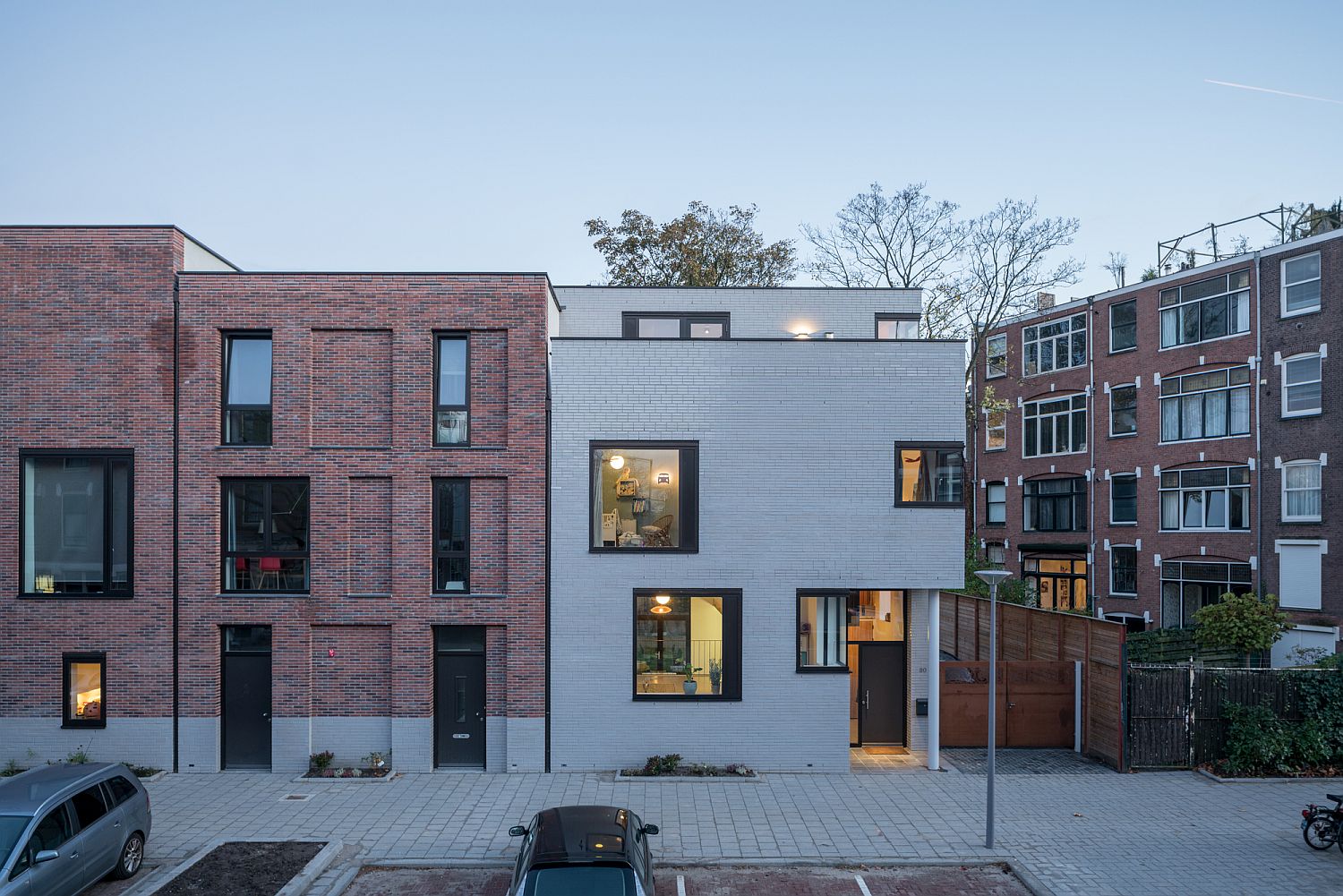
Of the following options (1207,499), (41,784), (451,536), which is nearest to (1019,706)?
(451,536)

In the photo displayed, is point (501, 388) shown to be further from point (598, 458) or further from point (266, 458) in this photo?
point (266, 458)

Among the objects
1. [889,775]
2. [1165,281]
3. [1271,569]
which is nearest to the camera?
[889,775]

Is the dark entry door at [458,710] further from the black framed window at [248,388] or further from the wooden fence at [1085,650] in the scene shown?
the wooden fence at [1085,650]

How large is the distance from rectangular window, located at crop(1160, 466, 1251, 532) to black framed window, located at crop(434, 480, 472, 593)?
24.9m

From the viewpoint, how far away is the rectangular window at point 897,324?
18.8 m

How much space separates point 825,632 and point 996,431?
23366 millimetres

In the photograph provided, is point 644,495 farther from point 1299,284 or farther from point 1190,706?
point 1299,284

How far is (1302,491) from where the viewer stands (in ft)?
80.2

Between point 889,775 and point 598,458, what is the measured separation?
7.92 meters

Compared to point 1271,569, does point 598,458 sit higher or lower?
higher

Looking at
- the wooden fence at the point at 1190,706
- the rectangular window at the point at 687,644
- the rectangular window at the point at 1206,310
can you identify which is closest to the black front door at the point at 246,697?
the rectangular window at the point at 687,644

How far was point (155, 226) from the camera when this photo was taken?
15.0 metres

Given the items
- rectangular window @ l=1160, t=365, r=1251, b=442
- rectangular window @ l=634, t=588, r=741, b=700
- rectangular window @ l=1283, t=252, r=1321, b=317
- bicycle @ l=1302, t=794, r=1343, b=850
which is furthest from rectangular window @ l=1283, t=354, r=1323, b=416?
rectangular window @ l=634, t=588, r=741, b=700

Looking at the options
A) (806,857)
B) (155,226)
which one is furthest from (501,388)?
(806,857)
